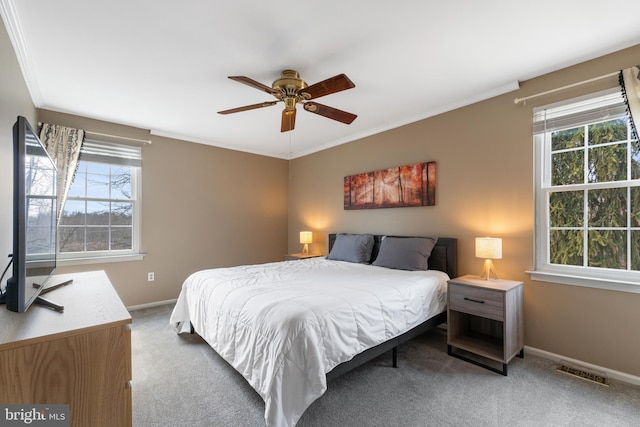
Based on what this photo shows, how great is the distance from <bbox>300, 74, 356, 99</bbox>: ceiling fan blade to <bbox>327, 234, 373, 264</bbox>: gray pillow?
2031 millimetres

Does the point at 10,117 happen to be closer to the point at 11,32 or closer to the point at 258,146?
the point at 11,32

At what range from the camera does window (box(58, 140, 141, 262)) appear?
3395 mm

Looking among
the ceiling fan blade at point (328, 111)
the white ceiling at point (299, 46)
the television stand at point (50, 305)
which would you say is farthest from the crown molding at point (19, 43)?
the ceiling fan blade at point (328, 111)

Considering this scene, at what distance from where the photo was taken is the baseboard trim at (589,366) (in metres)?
2.06

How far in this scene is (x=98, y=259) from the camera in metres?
3.45

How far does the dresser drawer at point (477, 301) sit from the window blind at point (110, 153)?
402cm

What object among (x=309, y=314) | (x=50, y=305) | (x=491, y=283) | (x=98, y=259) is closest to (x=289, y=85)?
(x=309, y=314)

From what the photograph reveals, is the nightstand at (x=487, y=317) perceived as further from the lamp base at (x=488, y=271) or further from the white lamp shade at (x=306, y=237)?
the white lamp shade at (x=306, y=237)

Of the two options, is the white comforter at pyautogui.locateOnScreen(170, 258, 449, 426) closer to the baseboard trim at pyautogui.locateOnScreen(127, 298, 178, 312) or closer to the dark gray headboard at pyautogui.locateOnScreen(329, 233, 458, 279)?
the dark gray headboard at pyautogui.locateOnScreen(329, 233, 458, 279)

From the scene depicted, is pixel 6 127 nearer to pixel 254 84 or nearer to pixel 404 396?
pixel 254 84

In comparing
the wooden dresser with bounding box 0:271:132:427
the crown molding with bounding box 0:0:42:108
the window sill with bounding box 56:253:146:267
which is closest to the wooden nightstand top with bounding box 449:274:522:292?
the wooden dresser with bounding box 0:271:132:427

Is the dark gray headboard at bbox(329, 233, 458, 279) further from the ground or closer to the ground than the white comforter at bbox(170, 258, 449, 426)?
further from the ground

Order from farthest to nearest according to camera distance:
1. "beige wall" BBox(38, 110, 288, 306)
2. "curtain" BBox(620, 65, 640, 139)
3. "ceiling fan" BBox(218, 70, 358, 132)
Answer: "beige wall" BBox(38, 110, 288, 306)
"ceiling fan" BBox(218, 70, 358, 132)
"curtain" BBox(620, 65, 640, 139)

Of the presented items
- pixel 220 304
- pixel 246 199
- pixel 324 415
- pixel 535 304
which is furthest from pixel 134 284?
pixel 535 304
